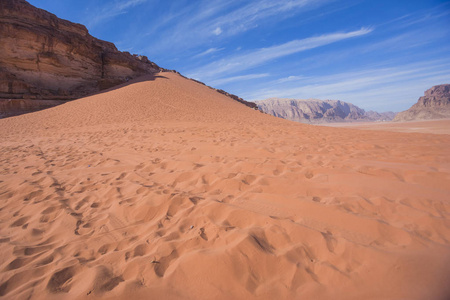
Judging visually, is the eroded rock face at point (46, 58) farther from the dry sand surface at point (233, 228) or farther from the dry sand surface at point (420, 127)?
the dry sand surface at point (420, 127)

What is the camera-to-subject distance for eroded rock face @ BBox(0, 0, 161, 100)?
18.2m

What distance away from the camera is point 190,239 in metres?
1.93

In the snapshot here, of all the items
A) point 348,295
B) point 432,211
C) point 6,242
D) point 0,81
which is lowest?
point 6,242

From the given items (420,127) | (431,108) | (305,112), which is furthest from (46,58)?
(305,112)

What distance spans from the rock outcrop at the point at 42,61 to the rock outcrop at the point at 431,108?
89.2 m

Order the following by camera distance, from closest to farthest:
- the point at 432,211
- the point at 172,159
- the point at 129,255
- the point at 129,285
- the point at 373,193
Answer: the point at 129,285 → the point at 129,255 → the point at 432,211 → the point at 373,193 → the point at 172,159

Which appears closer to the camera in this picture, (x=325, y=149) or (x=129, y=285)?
(x=129, y=285)

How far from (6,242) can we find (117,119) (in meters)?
12.9

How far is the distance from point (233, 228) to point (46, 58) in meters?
27.1

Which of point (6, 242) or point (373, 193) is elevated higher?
point (373, 193)

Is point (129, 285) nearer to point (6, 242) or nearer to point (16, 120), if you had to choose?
point (6, 242)

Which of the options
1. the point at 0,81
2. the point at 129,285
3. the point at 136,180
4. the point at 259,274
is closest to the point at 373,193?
the point at 259,274

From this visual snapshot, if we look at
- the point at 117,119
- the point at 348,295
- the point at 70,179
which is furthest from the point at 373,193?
the point at 117,119

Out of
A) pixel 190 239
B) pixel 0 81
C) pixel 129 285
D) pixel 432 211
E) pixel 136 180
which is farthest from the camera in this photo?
pixel 0 81
